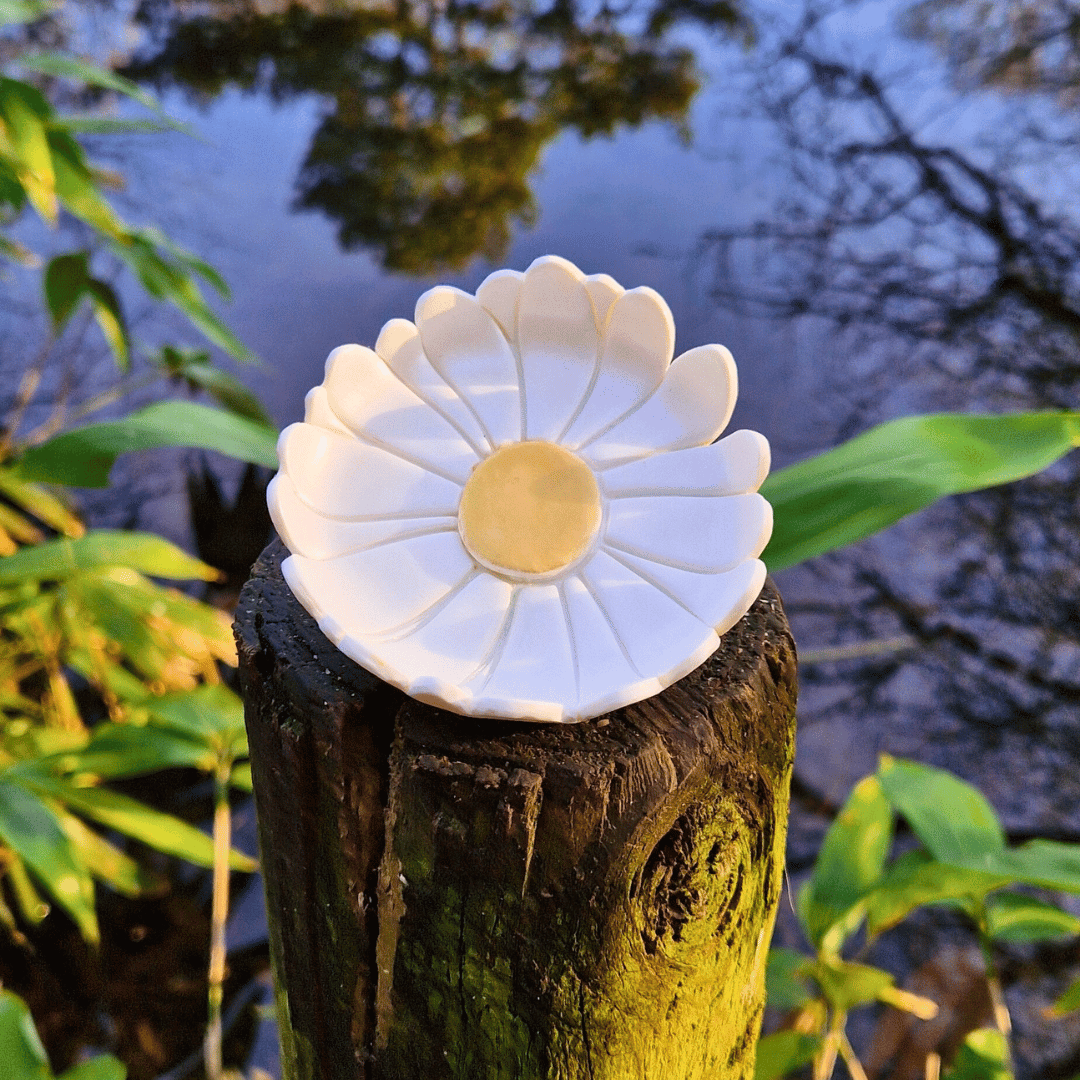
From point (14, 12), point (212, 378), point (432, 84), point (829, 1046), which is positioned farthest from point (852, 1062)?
point (432, 84)

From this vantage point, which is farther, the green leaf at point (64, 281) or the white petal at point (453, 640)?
the green leaf at point (64, 281)

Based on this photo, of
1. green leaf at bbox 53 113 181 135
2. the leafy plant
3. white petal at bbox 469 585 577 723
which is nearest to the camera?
white petal at bbox 469 585 577 723

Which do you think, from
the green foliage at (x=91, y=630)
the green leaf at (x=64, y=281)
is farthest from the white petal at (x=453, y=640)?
the green leaf at (x=64, y=281)

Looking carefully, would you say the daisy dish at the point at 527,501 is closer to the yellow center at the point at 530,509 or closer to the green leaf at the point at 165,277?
the yellow center at the point at 530,509

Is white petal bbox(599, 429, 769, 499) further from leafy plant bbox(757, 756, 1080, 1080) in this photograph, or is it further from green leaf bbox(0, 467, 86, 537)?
green leaf bbox(0, 467, 86, 537)

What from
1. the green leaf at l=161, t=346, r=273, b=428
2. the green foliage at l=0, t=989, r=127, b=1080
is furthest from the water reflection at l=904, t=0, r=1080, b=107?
the green foliage at l=0, t=989, r=127, b=1080

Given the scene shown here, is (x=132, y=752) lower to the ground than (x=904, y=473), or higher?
lower

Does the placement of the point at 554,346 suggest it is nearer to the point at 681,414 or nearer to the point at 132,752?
the point at 681,414
